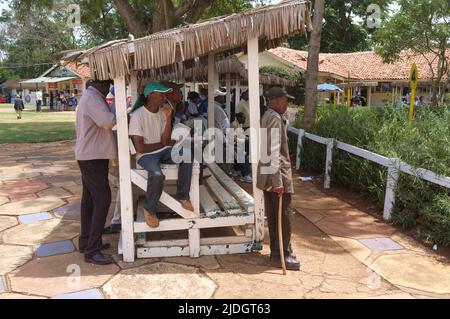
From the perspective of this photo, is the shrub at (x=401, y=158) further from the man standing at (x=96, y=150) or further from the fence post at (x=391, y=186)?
the man standing at (x=96, y=150)

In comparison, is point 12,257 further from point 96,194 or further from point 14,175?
point 14,175

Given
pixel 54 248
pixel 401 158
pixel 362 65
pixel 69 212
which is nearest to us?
pixel 54 248

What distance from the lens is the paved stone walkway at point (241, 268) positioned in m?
3.68

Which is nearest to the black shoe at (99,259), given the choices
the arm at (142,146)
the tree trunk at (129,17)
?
the arm at (142,146)

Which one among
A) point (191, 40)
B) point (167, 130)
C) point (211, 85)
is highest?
point (191, 40)

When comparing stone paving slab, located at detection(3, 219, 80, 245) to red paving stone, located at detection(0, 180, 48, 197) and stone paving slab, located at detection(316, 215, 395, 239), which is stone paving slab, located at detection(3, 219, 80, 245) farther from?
stone paving slab, located at detection(316, 215, 395, 239)

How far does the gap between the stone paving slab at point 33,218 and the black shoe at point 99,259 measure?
181 centimetres

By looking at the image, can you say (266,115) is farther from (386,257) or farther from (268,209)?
(386,257)

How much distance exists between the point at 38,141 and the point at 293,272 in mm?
12374

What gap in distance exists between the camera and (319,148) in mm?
8180

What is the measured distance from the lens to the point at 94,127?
4164 millimetres

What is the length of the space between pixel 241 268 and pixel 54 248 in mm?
2148

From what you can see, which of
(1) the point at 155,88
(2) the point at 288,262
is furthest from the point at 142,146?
(2) the point at 288,262

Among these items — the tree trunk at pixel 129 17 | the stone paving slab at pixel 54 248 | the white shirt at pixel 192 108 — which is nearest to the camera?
the stone paving slab at pixel 54 248
